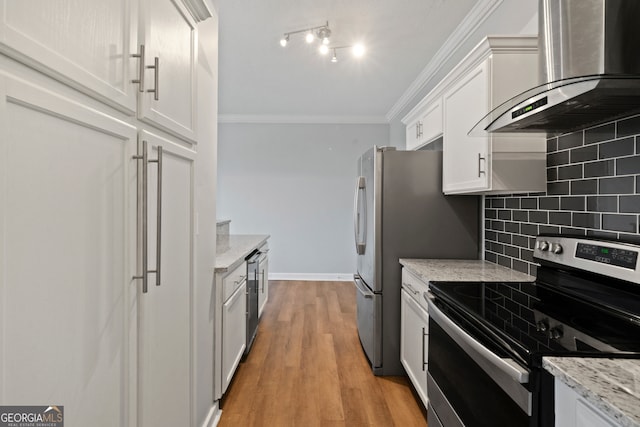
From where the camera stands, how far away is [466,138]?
1952 millimetres

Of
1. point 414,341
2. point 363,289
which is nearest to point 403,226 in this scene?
point 363,289

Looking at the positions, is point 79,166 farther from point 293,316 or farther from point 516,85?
point 293,316

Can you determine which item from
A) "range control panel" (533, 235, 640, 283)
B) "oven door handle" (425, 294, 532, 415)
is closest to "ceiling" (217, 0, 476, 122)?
"range control panel" (533, 235, 640, 283)

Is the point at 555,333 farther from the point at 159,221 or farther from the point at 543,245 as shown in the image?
the point at 159,221

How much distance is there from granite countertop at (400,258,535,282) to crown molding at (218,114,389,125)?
12.0 feet

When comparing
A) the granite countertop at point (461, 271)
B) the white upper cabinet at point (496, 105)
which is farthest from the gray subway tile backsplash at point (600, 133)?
the granite countertop at point (461, 271)

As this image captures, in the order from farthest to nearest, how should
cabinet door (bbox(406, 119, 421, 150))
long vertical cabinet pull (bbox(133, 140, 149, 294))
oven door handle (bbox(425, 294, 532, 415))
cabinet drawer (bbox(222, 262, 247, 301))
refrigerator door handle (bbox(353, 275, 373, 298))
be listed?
cabinet door (bbox(406, 119, 421, 150)), refrigerator door handle (bbox(353, 275, 373, 298)), cabinet drawer (bbox(222, 262, 247, 301)), long vertical cabinet pull (bbox(133, 140, 149, 294)), oven door handle (bbox(425, 294, 532, 415))

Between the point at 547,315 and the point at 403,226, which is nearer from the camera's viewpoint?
the point at 547,315

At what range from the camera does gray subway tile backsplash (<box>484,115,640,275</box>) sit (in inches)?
51.1

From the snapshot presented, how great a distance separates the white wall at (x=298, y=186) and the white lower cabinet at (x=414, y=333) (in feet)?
10.6

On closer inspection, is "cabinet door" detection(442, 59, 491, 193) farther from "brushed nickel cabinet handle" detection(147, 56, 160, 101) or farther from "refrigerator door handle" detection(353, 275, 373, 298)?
"brushed nickel cabinet handle" detection(147, 56, 160, 101)

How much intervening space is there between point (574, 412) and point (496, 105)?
1.42m

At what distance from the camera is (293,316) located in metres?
3.72

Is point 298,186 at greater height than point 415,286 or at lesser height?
greater
